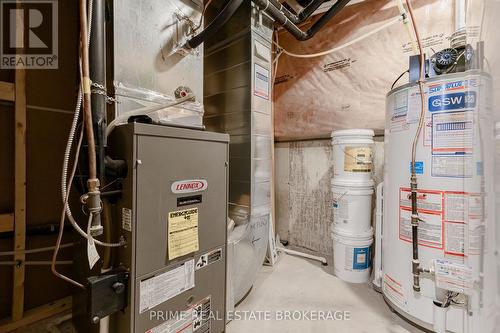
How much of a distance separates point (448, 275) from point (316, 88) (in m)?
1.65

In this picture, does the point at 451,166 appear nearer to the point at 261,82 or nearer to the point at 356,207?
the point at 356,207

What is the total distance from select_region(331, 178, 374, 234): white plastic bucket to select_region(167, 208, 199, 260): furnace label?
121 centimetres

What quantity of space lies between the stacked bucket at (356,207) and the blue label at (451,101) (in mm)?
529

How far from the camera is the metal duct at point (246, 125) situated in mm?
1430

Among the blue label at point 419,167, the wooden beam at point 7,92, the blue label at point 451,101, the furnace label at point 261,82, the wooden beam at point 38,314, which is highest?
the furnace label at point 261,82

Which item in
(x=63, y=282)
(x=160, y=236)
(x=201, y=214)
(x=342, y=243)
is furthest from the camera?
(x=342, y=243)

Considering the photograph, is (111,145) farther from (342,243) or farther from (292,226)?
(292,226)

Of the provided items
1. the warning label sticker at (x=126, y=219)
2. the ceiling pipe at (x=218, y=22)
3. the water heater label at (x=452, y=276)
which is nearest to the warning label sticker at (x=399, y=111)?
the water heater label at (x=452, y=276)

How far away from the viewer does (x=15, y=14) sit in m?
1.21

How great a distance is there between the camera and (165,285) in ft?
2.81

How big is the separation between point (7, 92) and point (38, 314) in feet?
3.90

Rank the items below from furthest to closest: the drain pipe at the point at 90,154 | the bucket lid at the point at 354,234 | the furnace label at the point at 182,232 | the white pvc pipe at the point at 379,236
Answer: the bucket lid at the point at 354,234 < the white pvc pipe at the point at 379,236 < the furnace label at the point at 182,232 < the drain pipe at the point at 90,154

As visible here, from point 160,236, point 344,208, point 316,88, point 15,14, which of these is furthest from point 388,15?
point 15,14

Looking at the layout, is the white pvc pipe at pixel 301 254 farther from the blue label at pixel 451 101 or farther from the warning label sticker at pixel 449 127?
the blue label at pixel 451 101
